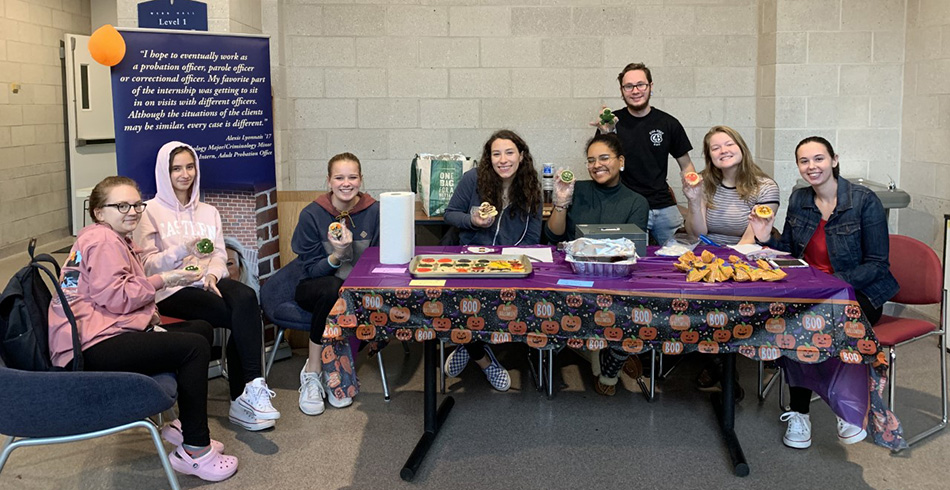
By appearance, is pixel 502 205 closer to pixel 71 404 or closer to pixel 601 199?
pixel 601 199

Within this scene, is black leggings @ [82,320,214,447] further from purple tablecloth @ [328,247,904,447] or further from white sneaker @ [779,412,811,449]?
white sneaker @ [779,412,811,449]

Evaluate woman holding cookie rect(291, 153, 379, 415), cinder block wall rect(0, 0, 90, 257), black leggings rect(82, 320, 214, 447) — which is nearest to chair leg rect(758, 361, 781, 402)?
woman holding cookie rect(291, 153, 379, 415)

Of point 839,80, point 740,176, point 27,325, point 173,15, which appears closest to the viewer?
point 27,325

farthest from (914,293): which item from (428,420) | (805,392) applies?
(428,420)

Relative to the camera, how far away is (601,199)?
12.3 feet

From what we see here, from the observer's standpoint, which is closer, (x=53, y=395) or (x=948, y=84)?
(x=53, y=395)

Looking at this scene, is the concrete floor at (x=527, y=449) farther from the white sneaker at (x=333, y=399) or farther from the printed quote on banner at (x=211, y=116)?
the printed quote on banner at (x=211, y=116)

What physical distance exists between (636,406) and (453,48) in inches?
108

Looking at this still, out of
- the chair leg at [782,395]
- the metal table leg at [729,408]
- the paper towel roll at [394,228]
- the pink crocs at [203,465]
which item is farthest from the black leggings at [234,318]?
the chair leg at [782,395]

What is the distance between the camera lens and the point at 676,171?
5.52 metres

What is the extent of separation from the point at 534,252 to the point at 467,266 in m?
0.42

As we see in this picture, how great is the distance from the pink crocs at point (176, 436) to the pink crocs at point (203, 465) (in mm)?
34

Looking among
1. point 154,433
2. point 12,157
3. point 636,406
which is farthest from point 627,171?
point 12,157

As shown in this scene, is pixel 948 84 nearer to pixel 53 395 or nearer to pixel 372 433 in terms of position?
pixel 372 433
